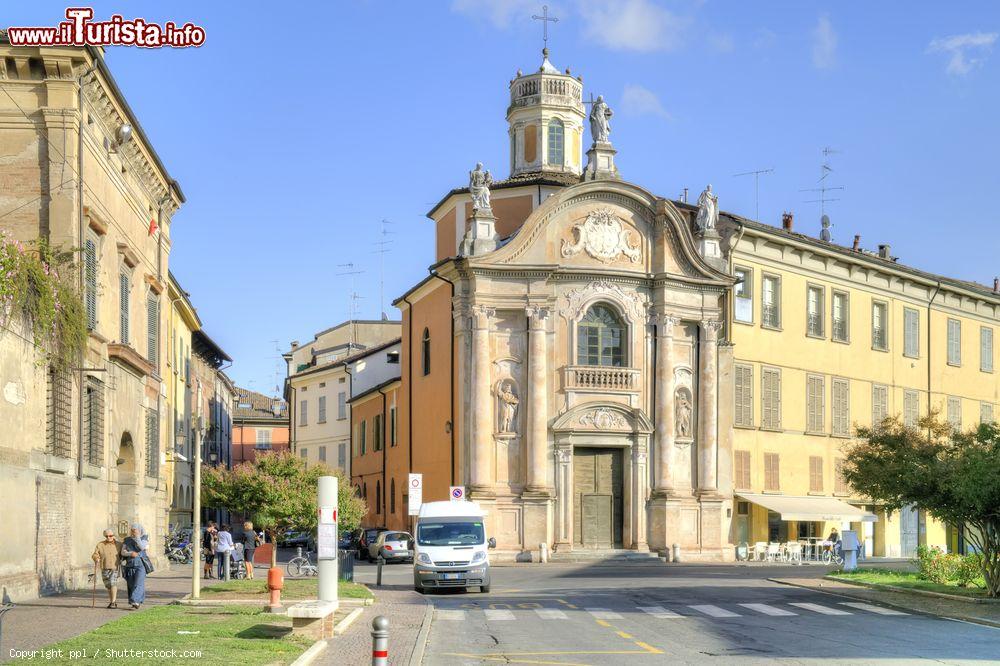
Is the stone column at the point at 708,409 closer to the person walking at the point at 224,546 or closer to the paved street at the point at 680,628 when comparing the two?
the paved street at the point at 680,628

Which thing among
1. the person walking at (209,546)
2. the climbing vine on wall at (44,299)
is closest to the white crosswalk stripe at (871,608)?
the climbing vine on wall at (44,299)

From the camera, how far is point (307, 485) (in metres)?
33.2

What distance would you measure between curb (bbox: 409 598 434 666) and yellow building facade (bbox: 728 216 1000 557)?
84.2 ft

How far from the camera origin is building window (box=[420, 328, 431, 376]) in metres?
52.4

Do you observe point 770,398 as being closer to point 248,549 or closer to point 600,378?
point 600,378

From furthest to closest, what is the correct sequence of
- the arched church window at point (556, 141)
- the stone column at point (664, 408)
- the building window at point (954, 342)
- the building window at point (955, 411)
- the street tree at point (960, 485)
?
the building window at point (954, 342) < the building window at point (955, 411) < the arched church window at point (556, 141) < the stone column at point (664, 408) < the street tree at point (960, 485)

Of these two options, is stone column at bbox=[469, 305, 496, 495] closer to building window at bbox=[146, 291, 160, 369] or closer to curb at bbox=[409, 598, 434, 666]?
building window at bbox=[146, 291, 160, 369]

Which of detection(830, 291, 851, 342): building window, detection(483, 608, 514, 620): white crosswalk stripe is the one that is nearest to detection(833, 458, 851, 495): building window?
detection(830, 291, 851, 342): building window

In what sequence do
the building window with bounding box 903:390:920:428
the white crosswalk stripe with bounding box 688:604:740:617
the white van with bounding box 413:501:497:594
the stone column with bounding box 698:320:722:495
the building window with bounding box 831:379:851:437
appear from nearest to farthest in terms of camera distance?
1. the white crosswalk stripe with bounding box 688:604:740:617
2. the white van with bounding box 413:501:497:594
3. the stone column with bounding box 698:320:722:495
4. the building window with bounding box 831:379:851:437
5. the building window with bounding box 903:390:920:428

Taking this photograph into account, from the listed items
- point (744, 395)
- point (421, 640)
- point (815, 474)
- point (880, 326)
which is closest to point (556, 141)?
point (744, 395)

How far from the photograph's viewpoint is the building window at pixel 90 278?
29.1 m

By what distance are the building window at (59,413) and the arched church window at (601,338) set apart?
22.4m

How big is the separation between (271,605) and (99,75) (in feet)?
42.9

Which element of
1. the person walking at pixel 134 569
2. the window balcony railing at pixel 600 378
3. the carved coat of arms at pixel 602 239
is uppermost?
the carved coat of arms at pixel 602 239
